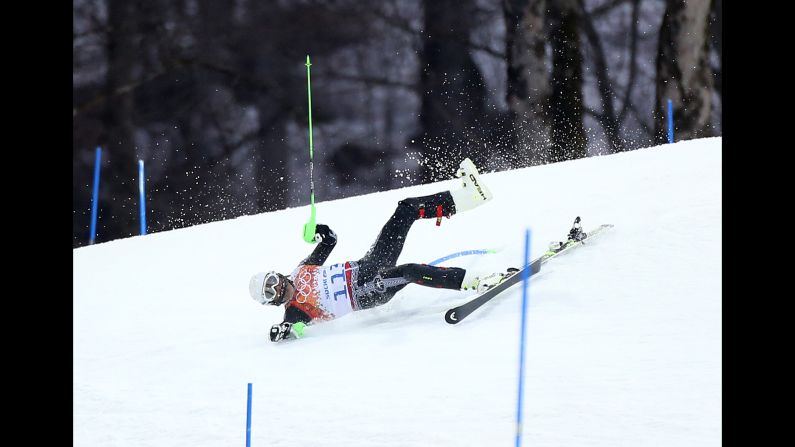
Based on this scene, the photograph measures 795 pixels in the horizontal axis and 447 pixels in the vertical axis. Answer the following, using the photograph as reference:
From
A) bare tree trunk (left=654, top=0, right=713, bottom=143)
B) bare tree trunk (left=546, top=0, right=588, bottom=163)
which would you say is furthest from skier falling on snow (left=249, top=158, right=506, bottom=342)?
bare tree trunk (left=546, top=0, right=588, bottom=163)

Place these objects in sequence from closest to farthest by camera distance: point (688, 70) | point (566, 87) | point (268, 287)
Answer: point (268, 287)
point (688, 70)
point (566, 87)

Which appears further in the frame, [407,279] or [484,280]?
[484,280]

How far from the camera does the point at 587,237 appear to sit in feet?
20.2

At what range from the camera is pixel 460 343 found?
16.3ft

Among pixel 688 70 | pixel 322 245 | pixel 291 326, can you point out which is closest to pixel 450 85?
pixel 688 70

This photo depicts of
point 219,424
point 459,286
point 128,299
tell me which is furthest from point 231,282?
point 219,424

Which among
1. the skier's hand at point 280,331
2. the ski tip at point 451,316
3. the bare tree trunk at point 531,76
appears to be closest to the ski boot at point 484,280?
the ski tip at point 451,316

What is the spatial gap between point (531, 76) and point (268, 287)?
28.7 feet

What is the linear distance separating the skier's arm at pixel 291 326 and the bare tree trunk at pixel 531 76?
27.4 ft

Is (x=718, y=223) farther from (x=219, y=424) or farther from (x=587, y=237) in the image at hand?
(x=219, y=424)

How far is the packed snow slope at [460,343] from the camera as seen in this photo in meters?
4.04

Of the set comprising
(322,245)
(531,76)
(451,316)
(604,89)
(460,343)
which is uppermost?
(604,89)

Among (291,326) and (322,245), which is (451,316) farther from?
(322,245)

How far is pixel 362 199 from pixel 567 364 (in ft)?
15.2
